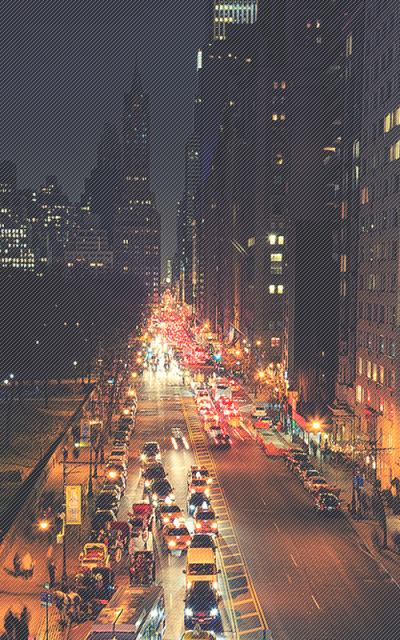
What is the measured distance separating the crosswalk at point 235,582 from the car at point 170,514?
2456mm

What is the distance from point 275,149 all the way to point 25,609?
114 metres

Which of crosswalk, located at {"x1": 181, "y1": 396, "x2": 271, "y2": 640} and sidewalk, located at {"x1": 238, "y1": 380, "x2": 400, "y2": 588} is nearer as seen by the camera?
crosswalk, located at {"x1": 181, "y1": 396, "x2": 271, "y2": 640}

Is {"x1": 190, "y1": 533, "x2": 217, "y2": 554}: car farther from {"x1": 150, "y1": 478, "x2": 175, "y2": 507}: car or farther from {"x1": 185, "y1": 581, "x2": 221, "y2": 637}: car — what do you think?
{"x1": 150, "y1": 478, "x2": 175, "y2": 507}: car

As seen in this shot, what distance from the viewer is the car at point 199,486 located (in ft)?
155

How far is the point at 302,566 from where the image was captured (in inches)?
1389

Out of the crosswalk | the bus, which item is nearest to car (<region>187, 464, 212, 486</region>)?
the crosswalk

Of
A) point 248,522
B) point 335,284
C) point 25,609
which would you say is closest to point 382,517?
point 248,522

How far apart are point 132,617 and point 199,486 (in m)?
24.1

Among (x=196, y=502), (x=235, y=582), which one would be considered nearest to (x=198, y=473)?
(x=196, y=502)

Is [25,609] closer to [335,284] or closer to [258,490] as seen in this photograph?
[258,490]

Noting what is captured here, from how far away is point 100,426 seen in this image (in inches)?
2608

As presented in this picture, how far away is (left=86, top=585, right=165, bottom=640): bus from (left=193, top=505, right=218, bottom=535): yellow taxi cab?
1258 cm

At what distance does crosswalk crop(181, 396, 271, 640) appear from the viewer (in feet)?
91.9

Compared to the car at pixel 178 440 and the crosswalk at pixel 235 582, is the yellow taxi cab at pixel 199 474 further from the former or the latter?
the car at pixel 178 440
